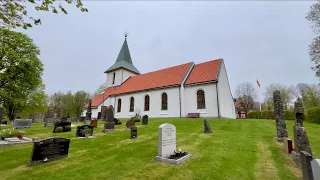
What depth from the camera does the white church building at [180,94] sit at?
1906 cm

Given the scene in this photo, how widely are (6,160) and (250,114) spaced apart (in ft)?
108

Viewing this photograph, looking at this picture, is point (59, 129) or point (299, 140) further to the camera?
point (59, 129)

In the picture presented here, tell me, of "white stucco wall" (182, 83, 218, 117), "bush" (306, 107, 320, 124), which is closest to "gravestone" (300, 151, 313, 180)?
"white stucco wall" (182, 83, 218, 117)

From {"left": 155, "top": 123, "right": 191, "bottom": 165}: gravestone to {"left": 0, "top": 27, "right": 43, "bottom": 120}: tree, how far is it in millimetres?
Result: 21093

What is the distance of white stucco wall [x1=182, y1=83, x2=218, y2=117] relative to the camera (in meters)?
18.6

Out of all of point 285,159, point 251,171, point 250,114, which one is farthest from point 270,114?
point 251,171

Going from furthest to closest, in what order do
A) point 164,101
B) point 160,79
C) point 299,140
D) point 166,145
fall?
1. point 160,79
2. point 164,101
3. point 166,145
4. point 299,140

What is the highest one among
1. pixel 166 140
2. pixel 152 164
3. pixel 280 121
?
pixel 280 121

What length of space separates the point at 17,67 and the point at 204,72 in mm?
22976

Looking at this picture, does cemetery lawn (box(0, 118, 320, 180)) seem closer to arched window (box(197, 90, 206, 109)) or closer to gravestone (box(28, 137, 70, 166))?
gravestone (box(28, 137, 70, 166))

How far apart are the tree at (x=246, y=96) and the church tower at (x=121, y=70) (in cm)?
2893

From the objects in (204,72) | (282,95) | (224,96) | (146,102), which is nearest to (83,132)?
(146,102)

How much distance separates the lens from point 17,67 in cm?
1978

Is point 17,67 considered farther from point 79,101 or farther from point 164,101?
point 79,101
